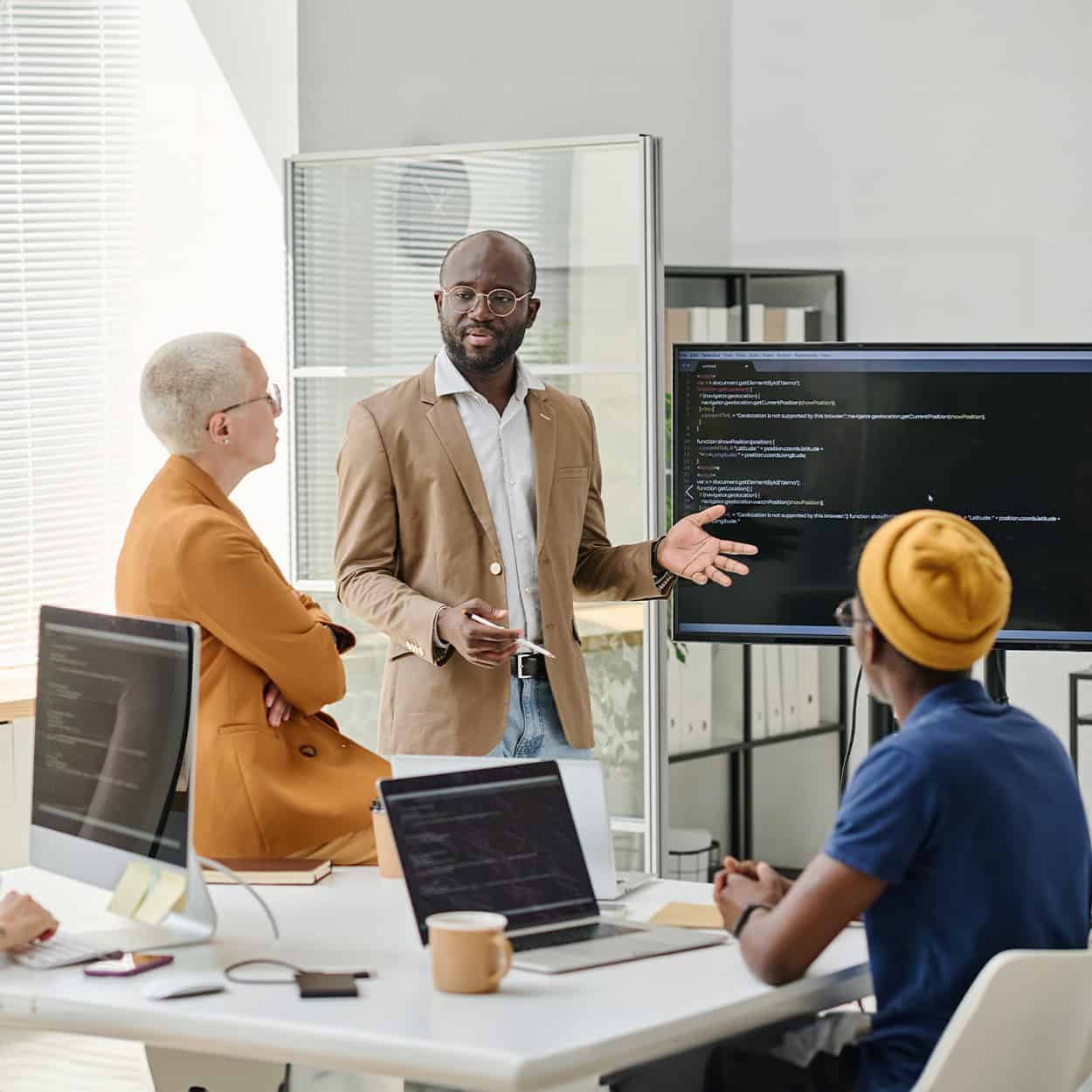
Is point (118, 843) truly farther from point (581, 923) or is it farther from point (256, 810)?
point (581, 923)

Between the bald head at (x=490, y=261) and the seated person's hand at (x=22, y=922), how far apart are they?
159cm

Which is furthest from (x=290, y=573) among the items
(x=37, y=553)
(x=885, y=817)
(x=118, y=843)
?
(x=885, y=817)

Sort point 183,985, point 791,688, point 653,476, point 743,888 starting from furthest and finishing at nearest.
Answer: point 791,688 < point 653,476 < point 743,888 < point 183,985

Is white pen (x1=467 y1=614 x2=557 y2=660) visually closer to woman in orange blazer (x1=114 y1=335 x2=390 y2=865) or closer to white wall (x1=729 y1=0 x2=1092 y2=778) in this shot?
woman in orange blazer (x1=114 y1=335 x2=390 y2=865)

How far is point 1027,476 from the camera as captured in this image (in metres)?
3.22

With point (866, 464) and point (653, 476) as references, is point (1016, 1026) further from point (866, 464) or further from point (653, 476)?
point (653, 476)

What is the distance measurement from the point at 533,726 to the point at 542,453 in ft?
1.85

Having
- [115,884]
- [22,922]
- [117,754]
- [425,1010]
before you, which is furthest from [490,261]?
[425,1010]

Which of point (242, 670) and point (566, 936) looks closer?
point (566, 936)

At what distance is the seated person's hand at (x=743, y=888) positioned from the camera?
200cm

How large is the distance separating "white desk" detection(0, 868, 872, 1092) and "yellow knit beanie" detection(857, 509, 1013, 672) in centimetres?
44

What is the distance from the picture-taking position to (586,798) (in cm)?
227

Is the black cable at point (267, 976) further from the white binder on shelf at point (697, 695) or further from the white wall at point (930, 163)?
the white wall at point (930, 163)

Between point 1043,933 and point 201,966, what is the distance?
3.44 feet
